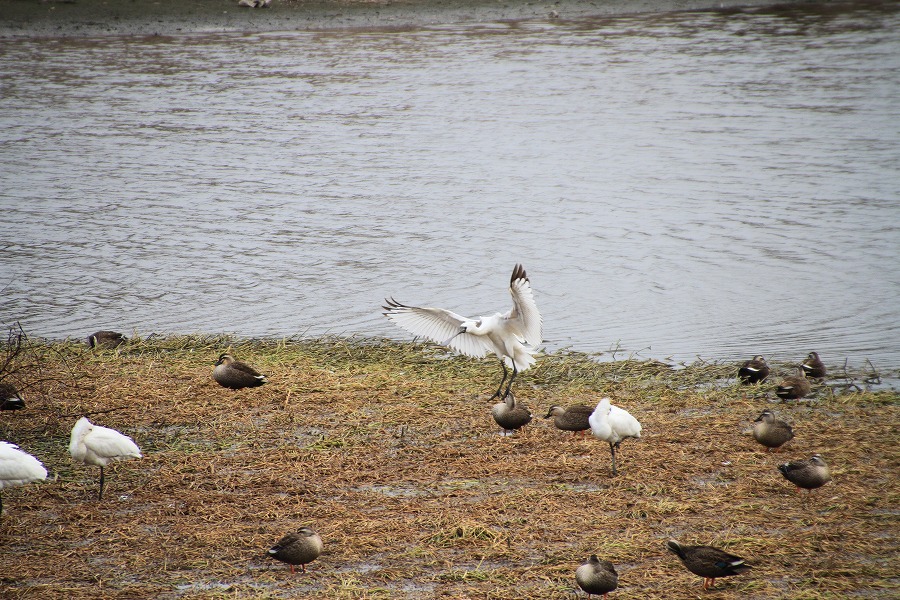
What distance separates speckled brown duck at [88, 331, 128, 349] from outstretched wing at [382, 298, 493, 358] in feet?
11.8

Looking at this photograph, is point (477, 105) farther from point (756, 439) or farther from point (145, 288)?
point (756, 439)

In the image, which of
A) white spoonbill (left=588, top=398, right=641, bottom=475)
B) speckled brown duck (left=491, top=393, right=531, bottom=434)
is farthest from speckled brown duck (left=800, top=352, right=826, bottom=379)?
speckled brown duck (left=491, top=393, right=531, bottom=434)

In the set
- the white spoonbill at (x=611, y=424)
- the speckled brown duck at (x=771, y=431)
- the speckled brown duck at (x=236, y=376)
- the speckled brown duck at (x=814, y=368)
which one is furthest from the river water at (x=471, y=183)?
the white spoonbill at (x=611, y=424)

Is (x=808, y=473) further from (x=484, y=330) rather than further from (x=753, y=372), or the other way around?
(x=484, y=330)

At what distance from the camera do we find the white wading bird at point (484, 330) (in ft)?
31.2

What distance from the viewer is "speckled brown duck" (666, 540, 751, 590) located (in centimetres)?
571

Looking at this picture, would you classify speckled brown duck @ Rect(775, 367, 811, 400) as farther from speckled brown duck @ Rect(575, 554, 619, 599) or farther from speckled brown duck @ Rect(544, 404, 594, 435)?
speckled brown duck @ Rect(575, 554, 619, 599)

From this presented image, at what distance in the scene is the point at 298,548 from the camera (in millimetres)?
5965

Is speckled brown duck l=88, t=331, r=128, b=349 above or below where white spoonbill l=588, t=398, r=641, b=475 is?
below

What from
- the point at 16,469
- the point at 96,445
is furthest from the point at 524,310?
the point at 16,469

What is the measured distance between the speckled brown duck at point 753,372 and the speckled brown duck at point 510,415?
2.86 meters

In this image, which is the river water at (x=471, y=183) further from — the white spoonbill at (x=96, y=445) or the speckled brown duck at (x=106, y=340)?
the white spoonbill at (x=96, y=445)

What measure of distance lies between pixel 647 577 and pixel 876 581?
1410 millimetres

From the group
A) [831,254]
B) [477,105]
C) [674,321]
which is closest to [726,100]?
[477,105]
